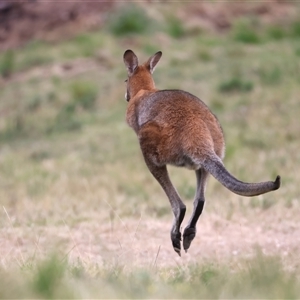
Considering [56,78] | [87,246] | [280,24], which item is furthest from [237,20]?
[87,246]

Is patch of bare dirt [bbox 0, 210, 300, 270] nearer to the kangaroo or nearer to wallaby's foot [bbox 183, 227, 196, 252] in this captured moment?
wallaby's foot [bbox 183, 227, 196, 252]

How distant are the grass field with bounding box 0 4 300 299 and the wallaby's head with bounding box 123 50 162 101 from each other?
4.27ft

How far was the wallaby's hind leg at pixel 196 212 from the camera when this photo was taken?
5.43 metres

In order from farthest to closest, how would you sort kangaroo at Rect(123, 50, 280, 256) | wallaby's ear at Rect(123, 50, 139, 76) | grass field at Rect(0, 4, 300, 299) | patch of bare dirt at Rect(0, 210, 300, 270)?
wallaby's ear at Rect(123, 50, 139, 76)
patch of bare dirt at Rect(0, 210, 300, 270)
kangaroo at Rect(123, 50, 280, 256)
grass field at Rect(0, 4, 300, 299)

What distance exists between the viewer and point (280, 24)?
795 inches

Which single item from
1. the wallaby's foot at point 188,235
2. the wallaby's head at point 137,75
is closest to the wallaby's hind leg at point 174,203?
the wallaby's foot at point 188,235

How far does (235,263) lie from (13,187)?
6.22m

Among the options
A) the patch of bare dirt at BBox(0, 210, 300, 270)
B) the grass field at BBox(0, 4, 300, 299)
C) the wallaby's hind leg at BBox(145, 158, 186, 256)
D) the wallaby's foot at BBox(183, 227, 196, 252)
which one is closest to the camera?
the grass field at BBox(0, 4, 300, 299)

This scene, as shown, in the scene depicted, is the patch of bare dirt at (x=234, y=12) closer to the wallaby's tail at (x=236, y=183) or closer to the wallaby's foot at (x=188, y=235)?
the wallaby's foot at (x=188, y=235)

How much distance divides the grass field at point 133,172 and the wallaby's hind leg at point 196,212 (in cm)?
18

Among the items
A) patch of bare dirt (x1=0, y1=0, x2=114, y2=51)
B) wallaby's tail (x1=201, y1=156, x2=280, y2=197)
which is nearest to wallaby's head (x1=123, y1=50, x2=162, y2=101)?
wallaby's tail (x1=201, y1=156, x2=280, y2=197)

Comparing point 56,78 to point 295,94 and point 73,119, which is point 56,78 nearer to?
point 73,119

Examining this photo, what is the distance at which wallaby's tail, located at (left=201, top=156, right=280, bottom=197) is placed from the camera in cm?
453

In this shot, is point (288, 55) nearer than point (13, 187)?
No
